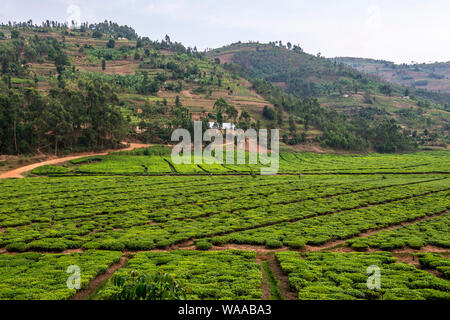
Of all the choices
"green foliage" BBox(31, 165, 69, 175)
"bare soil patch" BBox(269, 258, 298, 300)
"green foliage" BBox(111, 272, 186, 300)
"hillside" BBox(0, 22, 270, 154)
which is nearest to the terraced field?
"bare soil patch" BBox(269, 258, 298, 300)

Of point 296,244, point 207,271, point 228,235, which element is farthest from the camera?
point 228,235

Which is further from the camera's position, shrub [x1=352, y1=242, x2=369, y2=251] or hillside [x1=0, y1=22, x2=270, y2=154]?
hillside [x1=0, y1=22, x2=270, y2=154]

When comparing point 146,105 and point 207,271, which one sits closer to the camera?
point 207,271

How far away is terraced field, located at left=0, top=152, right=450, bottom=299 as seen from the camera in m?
16.2

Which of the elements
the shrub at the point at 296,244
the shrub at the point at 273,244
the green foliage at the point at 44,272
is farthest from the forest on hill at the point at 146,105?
the shrub at the point at 296,244

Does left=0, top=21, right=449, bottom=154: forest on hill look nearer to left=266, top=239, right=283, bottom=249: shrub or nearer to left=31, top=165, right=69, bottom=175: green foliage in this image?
left=31, top=165, right=69, bottom=175: green foliage

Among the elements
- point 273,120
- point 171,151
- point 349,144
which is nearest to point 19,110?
point 171,151

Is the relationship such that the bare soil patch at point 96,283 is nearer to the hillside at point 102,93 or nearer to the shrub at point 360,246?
the shrub at point 360,246

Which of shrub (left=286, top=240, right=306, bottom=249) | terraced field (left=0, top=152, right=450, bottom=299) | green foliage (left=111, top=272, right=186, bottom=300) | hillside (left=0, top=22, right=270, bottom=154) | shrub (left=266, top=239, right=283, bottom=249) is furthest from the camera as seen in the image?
hillside (left=0, top=22, right=270, bottom=154)

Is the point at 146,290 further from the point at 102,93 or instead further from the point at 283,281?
the point at 102,93

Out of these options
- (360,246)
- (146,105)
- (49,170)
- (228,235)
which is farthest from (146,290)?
(146,105)

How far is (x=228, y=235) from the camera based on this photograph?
26062mm

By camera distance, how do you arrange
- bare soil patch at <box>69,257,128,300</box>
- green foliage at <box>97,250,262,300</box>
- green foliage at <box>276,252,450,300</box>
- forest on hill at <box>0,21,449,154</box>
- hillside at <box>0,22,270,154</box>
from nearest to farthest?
green foliage at <box>276,252,450,300</box>
green foliage at <box>97,250,262,300</box>
bare soil patch at <box>69,257,128,300</box>
hillside at <box>0,22,270,154</box>
forest on hill at <box>0,21,449,154</box>

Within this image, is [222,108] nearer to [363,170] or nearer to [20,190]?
[363,170]
